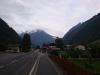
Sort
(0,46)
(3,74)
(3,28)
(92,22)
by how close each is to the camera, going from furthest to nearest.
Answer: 1. (92,22)
2. (3,28)
3. (0,46)
4. (3,74)

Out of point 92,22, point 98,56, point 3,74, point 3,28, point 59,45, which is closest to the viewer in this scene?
point 3,74

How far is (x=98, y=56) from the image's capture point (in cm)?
6397

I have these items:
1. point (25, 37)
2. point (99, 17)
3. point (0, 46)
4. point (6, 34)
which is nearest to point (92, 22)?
point (99, 17)

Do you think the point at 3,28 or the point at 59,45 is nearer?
the point at 3,28

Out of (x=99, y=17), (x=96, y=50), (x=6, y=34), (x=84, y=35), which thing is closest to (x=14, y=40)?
(x=6, y=34)

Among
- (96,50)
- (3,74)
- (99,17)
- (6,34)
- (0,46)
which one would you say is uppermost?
(99,17)

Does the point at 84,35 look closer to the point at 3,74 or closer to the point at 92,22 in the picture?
the point at 92,22

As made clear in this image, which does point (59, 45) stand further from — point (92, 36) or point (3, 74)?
point (3, 74)

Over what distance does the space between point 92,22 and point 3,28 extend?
66843mm

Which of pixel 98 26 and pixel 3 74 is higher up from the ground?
pixel 98 26

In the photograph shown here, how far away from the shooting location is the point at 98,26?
170625mm

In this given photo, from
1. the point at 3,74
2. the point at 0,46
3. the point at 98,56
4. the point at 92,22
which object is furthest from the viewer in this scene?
the point at 92,22

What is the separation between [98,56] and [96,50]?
2131 millimetres

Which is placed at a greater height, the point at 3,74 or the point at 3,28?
the point at 3,28
